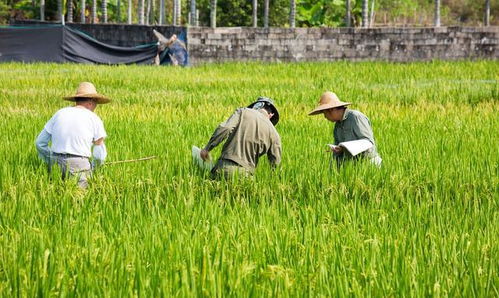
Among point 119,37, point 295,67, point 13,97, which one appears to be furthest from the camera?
point 119,37

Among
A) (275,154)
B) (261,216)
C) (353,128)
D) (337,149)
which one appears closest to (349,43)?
(353,128)

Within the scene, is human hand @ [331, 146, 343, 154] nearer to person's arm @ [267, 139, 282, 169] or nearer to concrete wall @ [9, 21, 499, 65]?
person's arm @ [267, 139, 282, 169]

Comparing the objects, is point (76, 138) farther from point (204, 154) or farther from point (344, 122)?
point (344, 122)

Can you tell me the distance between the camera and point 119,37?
27.4 m

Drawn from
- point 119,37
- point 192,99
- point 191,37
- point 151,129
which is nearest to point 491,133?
point 151,129

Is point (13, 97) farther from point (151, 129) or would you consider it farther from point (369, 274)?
point (369, 274)

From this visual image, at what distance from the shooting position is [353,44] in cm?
2653

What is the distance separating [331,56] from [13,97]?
12.9 meters

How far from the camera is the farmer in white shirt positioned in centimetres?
709

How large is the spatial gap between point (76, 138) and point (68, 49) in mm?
19393

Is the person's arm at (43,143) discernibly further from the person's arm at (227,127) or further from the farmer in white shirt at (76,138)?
the person's arm at (227,127)

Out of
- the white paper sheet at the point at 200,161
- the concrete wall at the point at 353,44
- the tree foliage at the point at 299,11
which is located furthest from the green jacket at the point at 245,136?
the tree foliage at the point at 299,11

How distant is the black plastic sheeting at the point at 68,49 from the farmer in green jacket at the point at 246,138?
1818 cm

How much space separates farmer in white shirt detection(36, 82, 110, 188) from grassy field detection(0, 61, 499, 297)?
0.14m
